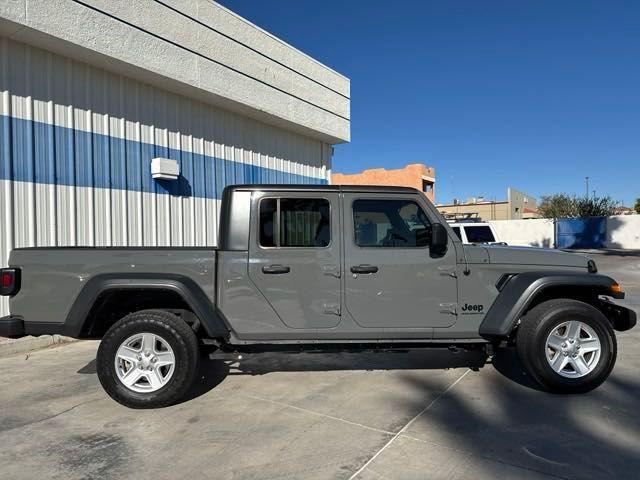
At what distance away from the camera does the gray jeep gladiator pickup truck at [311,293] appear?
13.4ft

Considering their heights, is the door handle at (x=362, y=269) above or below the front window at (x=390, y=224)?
below

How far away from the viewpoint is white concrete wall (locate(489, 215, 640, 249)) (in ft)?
115

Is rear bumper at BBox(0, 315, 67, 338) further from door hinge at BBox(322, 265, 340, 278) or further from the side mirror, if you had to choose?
the side mirror

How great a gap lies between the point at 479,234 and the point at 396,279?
797cm

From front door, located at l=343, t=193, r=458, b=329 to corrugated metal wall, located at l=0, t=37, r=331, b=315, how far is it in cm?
487

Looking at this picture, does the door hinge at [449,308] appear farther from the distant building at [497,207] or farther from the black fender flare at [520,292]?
the distant building at [497,207]

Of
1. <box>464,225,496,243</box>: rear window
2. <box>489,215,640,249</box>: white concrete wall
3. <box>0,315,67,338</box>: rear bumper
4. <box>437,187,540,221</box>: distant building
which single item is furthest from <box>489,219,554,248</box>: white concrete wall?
<box>0,315,67,338</box>: rear bumper

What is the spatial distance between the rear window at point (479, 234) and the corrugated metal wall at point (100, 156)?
5568 millimetres

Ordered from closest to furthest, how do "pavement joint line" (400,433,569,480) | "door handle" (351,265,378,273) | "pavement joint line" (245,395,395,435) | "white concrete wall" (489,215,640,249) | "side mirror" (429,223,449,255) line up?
1. "pavement joint line" (400,433,569,480)
2. "pavement joint line" (245,395,395,435)
3. "side mirror" (429,223,449,255)
4. "door handle" (351,265,378,273)
5. "white concrete wall" (489,215,640,249)

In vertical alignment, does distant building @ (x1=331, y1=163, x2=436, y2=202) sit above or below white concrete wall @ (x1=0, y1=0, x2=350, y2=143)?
above

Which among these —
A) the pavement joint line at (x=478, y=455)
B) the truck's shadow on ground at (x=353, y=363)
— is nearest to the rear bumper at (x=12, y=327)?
the truck's shadow on ground at (x=353, y=363)

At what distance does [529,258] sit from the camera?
4426 millimetres

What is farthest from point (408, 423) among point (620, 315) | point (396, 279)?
point (620, 315)

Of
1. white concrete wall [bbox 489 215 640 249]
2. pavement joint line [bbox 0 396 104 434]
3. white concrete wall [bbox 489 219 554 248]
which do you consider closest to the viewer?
pavement joint line [bbox 0 396 104 434]
